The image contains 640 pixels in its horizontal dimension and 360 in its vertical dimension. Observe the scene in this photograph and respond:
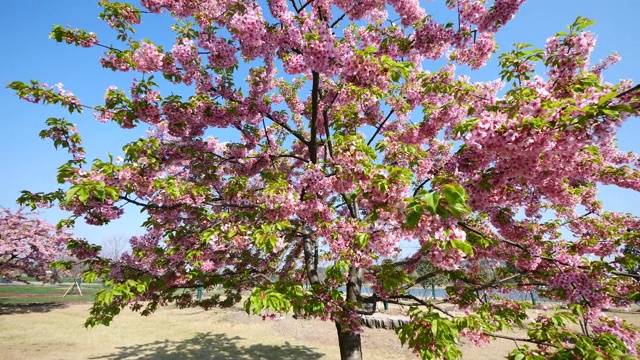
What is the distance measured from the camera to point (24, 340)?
492 inches

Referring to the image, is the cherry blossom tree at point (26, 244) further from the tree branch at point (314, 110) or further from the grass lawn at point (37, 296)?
the tree branch at point (314, 110)

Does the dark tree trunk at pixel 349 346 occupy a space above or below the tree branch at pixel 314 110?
below

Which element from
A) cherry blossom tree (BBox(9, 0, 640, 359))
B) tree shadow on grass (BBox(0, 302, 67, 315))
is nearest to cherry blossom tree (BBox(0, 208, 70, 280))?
tree shadow on grass (BBox(0, 302, 67, 315))

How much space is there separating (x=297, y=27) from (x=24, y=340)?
1719 centimetres

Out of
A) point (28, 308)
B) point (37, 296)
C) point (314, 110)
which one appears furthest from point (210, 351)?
point (37, 296)

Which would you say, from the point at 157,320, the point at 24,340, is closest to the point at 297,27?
the point at 24,340

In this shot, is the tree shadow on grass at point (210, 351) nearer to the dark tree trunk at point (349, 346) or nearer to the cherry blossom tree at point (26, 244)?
the dark tree trunk at point (349, 346)

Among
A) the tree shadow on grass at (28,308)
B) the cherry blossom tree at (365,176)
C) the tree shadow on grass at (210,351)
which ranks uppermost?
the cherry blossom tree at (365,176)

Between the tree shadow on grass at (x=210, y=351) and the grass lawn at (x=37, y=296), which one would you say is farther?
the grass lawn at (x=37, y=296)

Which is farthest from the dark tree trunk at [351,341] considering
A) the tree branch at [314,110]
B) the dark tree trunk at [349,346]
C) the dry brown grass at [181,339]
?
the dry brown grass at [181,339]

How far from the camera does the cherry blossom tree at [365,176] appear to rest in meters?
3.42

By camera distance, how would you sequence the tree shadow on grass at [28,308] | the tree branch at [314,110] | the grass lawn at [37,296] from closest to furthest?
the tree branch at [314,110] < the tree shadow on grass at [28,308] < the grass lawn at [37,296]

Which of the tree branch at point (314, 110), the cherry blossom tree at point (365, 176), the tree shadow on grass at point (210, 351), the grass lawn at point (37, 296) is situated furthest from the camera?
the grass lawn at point (37, 296)

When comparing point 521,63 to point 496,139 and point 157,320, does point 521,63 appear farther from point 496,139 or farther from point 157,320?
point 157,320
